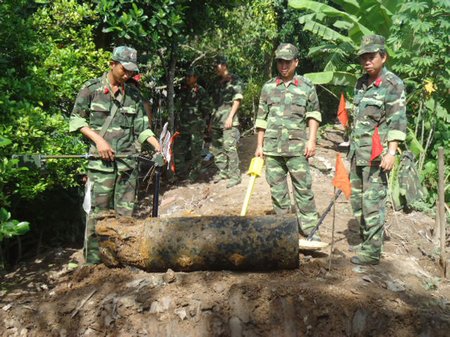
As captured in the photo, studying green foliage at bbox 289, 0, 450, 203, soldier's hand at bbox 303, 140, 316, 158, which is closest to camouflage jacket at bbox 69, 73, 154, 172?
soldier's hand at bbox 303, 140, 316, 158

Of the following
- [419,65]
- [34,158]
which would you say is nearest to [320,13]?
[419,65]

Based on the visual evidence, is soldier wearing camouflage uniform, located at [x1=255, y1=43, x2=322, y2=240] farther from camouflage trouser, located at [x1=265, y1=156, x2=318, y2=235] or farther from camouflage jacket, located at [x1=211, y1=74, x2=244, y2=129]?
camouflage jacket, located at [x1=211, y1=74, x2=244, y2=129]

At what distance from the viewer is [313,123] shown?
189 inches

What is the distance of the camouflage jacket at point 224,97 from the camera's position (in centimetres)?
750

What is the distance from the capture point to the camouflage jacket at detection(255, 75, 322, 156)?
4773 mm

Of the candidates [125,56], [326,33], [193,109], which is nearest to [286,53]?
[125,56]

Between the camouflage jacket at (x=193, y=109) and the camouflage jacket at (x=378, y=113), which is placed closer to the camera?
the camouflage jacket at (x=378, y=113)

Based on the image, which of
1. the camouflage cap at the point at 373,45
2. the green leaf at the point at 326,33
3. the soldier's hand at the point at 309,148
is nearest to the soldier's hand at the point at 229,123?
the soldier's hand at the point at 309,148

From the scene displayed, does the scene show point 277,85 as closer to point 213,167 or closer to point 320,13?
point 213,167

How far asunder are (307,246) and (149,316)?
5.31 ft

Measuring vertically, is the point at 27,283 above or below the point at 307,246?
below

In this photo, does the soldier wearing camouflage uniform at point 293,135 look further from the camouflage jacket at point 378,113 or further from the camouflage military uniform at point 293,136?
the camouflage jacket at point 378,113

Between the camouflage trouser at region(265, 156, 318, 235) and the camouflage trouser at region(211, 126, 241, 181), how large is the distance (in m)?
2.51

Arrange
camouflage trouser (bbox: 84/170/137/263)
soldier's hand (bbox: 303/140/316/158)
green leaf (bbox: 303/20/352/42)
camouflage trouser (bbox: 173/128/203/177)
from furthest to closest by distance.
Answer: green leaf (bbox: 303/20/352/42) < camouflage trouser (bbox: 173/128/203/177) < soldier's hand (bbox: 303/140/316/158) < camouflage trouser (bbox: 84/170/137/263)
